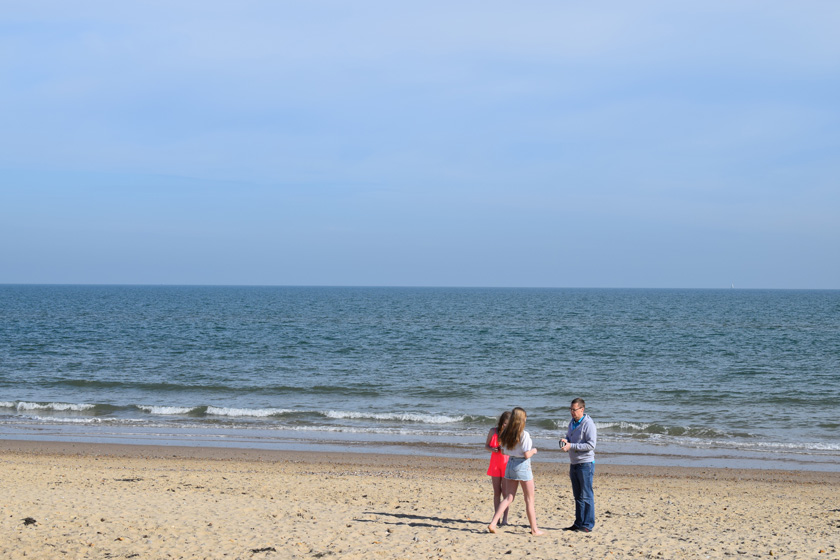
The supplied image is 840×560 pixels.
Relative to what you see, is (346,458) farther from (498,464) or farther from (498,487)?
(498,464)

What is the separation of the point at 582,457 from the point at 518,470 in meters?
0.78

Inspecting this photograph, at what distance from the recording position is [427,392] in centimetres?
2498

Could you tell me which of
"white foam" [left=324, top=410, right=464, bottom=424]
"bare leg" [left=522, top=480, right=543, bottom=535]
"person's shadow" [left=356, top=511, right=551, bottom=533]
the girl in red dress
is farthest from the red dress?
"white foam" [left=324, top=410, right=464, bottom=424]

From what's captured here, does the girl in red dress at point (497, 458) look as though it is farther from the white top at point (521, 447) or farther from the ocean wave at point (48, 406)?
the ocean wave at point (48, 406)

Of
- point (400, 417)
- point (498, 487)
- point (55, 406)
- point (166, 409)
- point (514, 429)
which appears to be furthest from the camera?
point (55, 406)

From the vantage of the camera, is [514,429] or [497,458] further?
[497,458]

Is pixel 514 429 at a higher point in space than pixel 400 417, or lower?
higher

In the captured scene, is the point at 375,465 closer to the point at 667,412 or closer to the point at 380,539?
the point at 380,539

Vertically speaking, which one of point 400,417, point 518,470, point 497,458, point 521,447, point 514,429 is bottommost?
point 400,417

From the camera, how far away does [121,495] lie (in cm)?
1061

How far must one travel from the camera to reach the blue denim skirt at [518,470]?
8.43 m

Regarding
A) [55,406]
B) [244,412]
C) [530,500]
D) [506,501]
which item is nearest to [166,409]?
[244,412]

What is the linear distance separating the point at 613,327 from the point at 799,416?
124 feet

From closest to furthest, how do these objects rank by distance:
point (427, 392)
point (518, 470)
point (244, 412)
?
point (518, 470) → point (244, 412) → point (427, 392)
